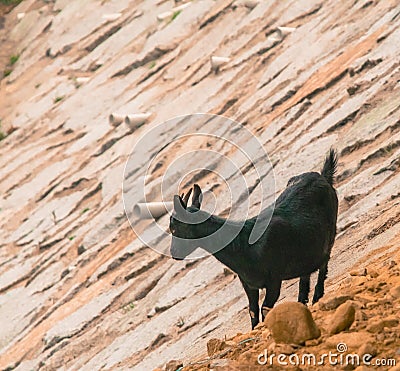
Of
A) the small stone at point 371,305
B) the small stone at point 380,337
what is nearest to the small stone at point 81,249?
the small stone at point 371,305

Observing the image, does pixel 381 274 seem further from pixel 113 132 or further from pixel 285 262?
pixel 113 132

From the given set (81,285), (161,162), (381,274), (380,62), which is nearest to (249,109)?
(161,162)

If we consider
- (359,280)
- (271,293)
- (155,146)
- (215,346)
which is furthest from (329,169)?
(155,146)

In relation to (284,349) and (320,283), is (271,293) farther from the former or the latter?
(284,349)

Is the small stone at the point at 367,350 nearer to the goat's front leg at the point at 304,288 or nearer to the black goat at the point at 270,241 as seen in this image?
the black goat at the point at 270,241

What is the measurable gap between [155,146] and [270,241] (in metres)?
15.1

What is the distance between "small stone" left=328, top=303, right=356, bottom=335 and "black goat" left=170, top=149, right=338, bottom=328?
106 inches

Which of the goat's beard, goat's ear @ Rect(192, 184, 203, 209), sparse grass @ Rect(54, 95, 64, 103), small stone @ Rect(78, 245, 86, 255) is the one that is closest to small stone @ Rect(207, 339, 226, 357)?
the goat's beard

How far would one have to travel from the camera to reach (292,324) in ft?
27.4

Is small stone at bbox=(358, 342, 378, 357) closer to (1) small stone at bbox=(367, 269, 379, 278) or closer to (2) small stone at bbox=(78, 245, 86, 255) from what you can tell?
(1) small stone at bbox=(367, 269, 379, 278)

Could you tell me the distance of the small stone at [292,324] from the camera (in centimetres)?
828

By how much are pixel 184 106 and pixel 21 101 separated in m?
10.8

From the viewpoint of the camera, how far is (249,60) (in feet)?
92.5

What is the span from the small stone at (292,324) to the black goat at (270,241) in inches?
106
